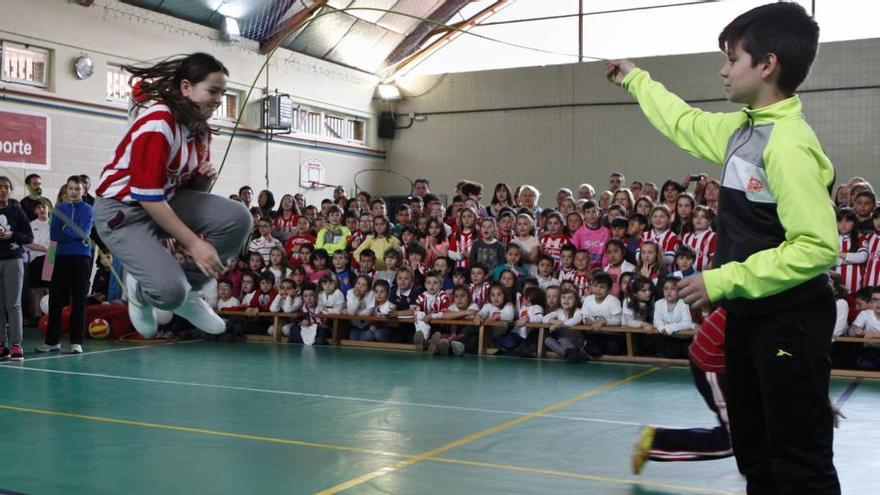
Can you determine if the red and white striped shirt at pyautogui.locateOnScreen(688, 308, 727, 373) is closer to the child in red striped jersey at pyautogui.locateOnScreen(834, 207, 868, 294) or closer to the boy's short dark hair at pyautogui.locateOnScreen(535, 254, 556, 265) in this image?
the child in red striped jersey at pyautogui.locateOnScreen(834, 207, 868, 294)

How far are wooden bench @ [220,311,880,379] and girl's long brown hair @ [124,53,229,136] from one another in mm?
5254

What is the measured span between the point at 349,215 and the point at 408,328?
190 cm

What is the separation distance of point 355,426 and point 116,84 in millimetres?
10004

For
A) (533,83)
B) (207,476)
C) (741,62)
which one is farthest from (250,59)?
(741,62)

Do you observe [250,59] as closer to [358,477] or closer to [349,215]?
[349,215]

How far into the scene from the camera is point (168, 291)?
3568mm

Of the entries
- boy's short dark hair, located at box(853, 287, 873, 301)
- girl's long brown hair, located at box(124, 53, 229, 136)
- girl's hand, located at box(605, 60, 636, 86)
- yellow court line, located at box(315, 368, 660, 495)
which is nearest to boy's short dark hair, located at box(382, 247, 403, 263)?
yellow court line, located at box(315, 368, 660, 495)

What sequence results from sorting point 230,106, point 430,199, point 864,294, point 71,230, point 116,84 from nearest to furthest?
point 864,294
point 71,230
point 430,199
point 116,84
point 230,106

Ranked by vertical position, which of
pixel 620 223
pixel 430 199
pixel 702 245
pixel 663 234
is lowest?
pixel 702 245

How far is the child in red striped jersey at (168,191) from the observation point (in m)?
3.43

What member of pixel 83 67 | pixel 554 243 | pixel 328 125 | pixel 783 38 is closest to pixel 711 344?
pixel 783 38

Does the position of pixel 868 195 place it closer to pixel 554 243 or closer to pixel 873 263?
pixel 873 263

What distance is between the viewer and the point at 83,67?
1252 cm

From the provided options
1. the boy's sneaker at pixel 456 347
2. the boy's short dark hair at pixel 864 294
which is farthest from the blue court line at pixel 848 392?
the boy's sneaker at pixel 456 347
